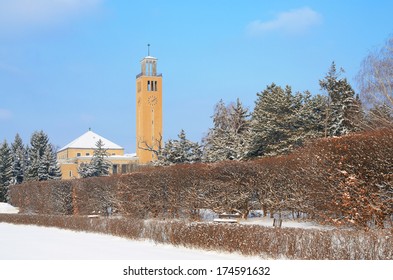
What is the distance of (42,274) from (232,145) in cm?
2990

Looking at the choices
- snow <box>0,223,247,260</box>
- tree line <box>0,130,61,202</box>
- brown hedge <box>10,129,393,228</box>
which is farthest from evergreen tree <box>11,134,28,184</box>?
snow <box>0,223,247,260</box>

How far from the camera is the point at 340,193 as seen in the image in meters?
17.5

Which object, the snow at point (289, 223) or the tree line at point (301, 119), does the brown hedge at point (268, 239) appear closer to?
the snow at point (289, 223)

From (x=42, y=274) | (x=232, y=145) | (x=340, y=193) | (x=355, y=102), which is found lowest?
(x=42, y=274)

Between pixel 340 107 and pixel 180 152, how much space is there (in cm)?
1302

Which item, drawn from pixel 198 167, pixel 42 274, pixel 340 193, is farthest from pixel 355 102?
pixel 42 274

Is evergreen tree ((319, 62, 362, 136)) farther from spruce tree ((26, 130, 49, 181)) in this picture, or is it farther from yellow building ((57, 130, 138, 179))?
yellow building ((57, 130, 138, 179))

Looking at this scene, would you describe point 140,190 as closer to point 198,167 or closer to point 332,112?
point 198,167

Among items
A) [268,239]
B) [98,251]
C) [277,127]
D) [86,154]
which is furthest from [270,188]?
[86,154]

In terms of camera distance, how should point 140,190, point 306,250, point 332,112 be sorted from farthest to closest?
point 332,112, point 140,190, point 306,250

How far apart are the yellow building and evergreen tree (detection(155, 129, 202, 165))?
48409 mm

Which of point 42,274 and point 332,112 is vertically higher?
point 332,112

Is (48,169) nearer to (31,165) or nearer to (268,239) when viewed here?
(31,165)

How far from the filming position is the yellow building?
92875mm
